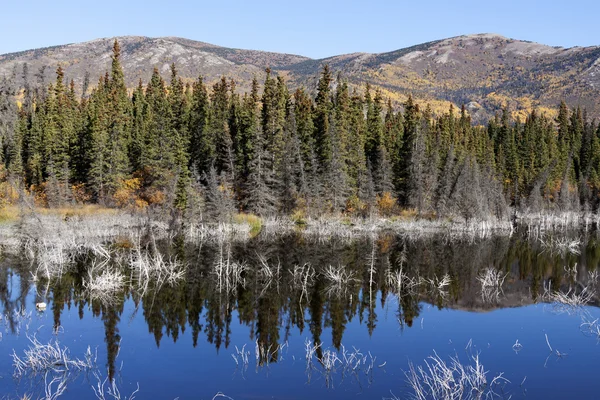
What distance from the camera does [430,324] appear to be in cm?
2142

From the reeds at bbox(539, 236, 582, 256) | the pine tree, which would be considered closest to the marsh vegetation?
the reeds at bbox(539, 236, 582, 256)

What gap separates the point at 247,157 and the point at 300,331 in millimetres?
45470

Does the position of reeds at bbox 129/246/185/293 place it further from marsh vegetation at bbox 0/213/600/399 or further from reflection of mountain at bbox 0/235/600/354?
Result: reflection of mountain at bbox 0/235/600/354

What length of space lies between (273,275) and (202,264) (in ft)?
15.1

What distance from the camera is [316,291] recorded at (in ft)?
84.4

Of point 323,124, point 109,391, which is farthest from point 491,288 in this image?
point 323,124

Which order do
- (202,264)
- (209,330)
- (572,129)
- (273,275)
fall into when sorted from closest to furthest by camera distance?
(209,330) < (273,275) < (202,264) < (572,129)

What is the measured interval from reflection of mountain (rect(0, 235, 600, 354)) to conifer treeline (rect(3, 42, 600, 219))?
642 inches

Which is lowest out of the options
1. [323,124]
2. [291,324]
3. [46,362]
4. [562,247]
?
[562,247]

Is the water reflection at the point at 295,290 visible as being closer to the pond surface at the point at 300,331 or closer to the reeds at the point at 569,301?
the pond surface at the point at 300,331

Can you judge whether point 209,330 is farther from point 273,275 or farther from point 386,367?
point 273,275

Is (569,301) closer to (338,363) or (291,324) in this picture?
(291,324)

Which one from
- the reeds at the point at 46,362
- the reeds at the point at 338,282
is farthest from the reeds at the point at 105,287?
the reeds at the point at 338,282

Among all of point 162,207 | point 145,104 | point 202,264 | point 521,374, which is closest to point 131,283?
point 202,264
